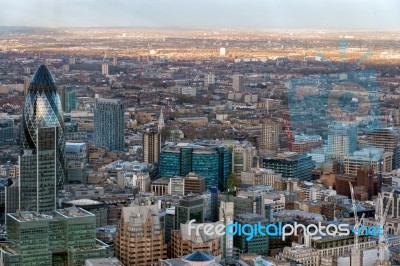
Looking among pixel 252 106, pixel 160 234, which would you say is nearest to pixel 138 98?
pixel 252 106

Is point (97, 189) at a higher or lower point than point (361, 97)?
lower

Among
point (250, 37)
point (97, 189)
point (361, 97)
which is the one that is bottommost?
point (97, 189)

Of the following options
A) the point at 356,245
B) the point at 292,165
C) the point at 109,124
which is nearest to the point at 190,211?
the point at 356,245

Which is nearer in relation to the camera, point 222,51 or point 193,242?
point 193,242

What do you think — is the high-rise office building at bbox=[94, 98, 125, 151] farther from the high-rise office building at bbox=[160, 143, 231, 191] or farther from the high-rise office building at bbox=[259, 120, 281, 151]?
the high-rise office building at bbox=[259, 120, 281, 151]

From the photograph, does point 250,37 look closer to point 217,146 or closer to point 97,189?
point 217,146

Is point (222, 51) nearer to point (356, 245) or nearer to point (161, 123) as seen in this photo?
point (161, 123)
